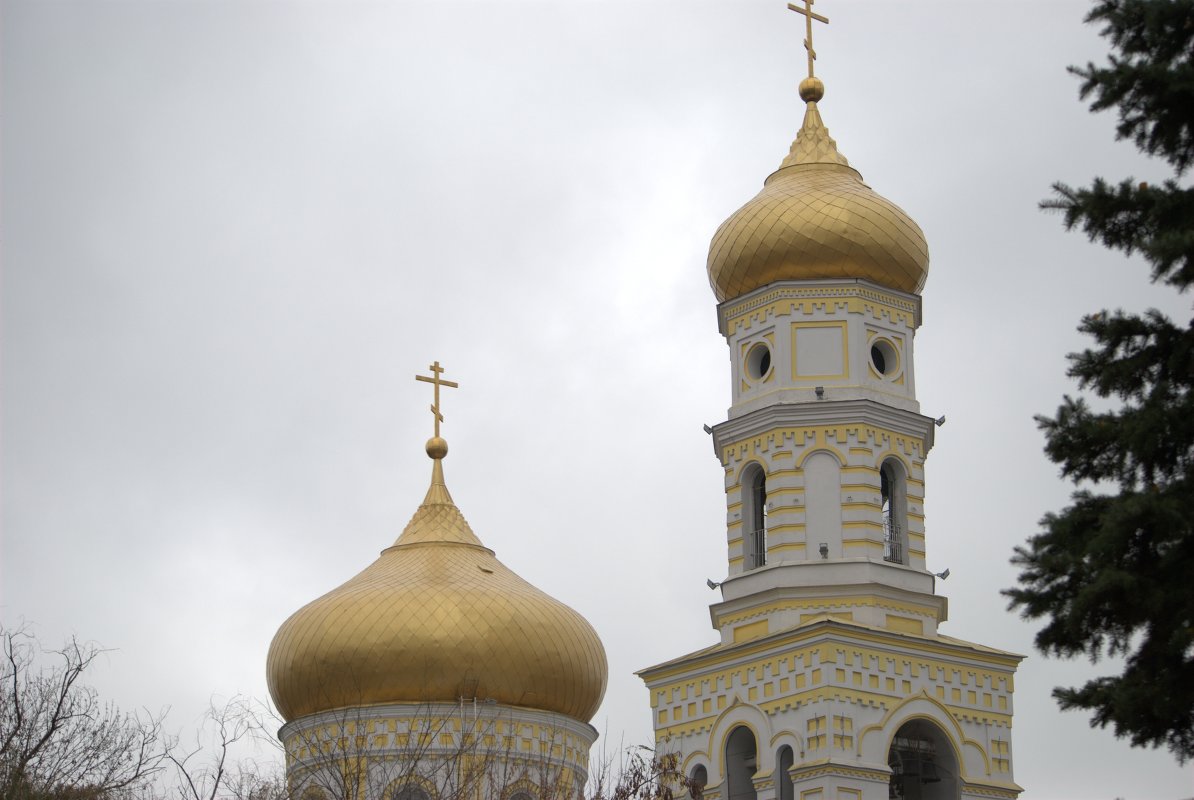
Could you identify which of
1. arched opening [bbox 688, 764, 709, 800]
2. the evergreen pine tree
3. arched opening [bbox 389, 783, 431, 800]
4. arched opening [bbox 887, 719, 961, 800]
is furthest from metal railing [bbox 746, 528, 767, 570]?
the evergreen pine tree

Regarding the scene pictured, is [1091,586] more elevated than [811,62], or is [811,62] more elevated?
[811,62]

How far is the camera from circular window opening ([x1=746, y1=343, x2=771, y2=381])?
29.6 m

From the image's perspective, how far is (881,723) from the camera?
27.1 m

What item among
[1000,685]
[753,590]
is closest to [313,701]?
[753,590]

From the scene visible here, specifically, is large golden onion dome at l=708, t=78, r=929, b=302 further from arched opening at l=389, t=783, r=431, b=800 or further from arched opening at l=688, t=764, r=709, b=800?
arched opening at l=389, t=783, r=431, b=800

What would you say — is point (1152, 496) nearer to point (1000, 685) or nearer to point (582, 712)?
point (1000, 685)

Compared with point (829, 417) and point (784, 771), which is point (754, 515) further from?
point (784, 771)

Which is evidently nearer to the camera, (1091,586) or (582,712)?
(1091,586)

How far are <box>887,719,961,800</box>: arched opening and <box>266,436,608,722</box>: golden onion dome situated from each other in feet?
25.2

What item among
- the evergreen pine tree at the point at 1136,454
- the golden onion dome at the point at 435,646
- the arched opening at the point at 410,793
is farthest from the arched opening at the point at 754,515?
the evergreen pine tree at the point at 1136,454

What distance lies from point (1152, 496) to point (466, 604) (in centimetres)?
2199

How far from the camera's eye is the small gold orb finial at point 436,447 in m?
37.8

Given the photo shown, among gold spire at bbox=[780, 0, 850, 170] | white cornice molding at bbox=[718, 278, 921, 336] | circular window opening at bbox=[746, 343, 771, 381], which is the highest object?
gold spire at bbox=[780, 0, 850, 170]

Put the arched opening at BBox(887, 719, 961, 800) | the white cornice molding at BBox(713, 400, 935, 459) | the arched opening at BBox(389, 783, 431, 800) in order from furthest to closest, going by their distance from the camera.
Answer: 1. the arched opening at BBox(389, 783, 431, 800)
2. the white cornice molding at BBox(713, 400, 935, 459)
3. the arched opening at BBox(887, 719, 961, 800)
